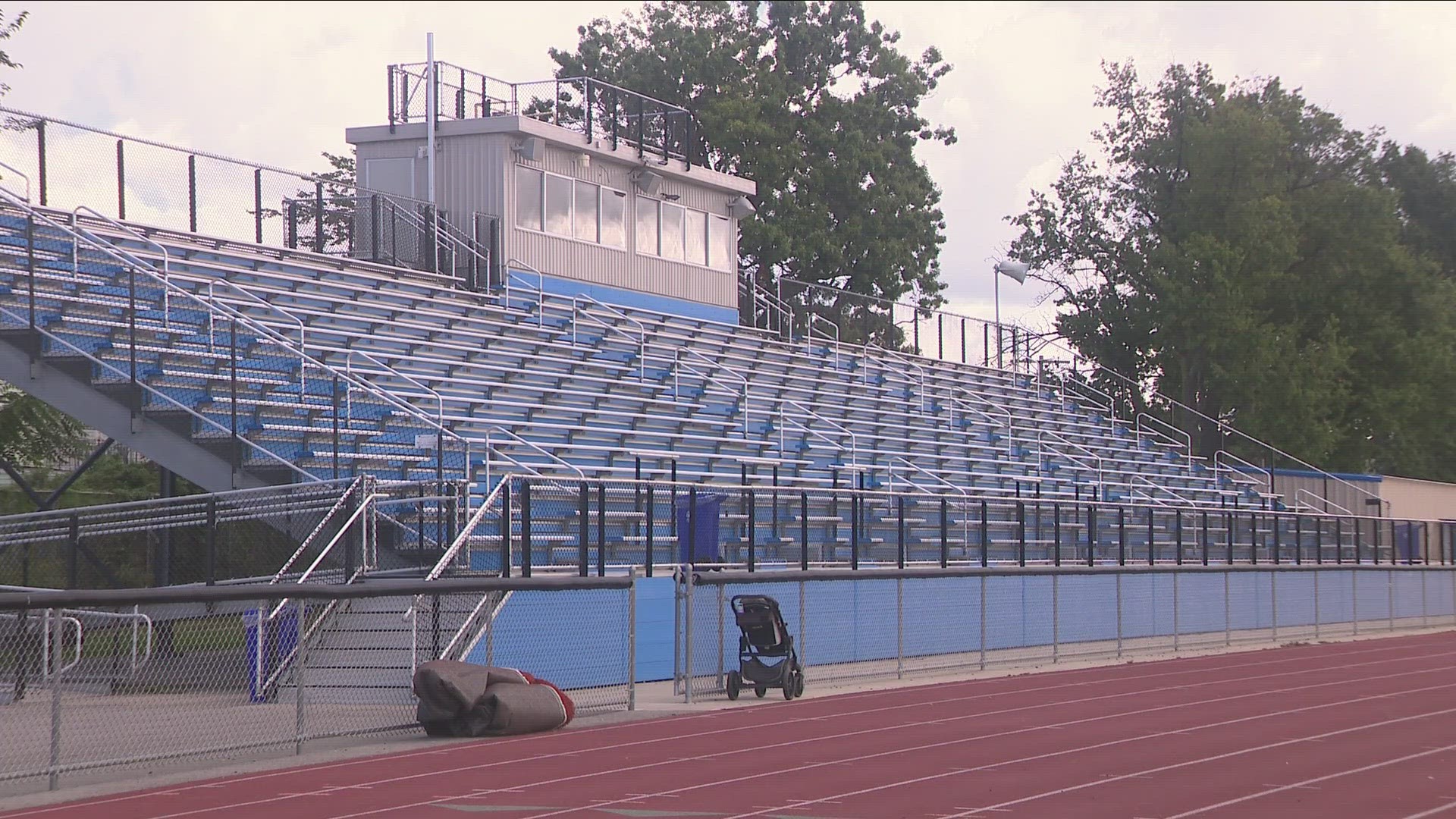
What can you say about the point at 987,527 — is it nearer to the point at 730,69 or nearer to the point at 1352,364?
the point at 730,69

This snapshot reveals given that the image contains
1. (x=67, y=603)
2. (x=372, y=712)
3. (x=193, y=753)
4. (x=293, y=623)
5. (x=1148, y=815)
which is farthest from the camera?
(x=293, y=623)

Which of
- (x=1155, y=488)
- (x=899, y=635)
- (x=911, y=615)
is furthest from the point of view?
(x=1155, y=488)

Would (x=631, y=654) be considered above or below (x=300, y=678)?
below

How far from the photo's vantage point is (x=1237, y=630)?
95.7ft

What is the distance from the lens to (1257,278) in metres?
51.2

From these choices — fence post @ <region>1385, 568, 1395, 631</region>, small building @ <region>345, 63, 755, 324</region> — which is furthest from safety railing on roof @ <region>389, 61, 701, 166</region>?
fence post @ <region>1385, 568, 1395, 631</region>

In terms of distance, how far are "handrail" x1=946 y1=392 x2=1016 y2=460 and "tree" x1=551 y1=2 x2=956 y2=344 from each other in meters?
9.42

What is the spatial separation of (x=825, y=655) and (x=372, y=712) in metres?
7.72

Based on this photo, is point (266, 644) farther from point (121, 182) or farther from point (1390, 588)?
point (1390, 588)

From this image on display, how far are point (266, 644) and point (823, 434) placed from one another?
14.7m

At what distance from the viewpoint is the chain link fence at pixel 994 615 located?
18.7m

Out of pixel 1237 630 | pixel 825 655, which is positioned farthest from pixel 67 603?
pixel 1237 630

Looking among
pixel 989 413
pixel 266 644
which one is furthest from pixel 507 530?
pixel 989 413

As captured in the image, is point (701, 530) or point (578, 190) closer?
point (701, 530)
